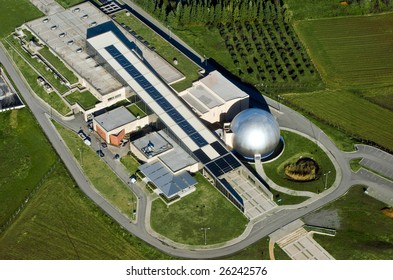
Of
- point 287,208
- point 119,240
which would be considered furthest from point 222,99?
point 119,240

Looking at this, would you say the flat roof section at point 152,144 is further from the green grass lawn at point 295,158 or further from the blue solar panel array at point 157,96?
the green grass lawn at point 295,158

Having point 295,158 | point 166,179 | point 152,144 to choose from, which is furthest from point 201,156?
point 295,158

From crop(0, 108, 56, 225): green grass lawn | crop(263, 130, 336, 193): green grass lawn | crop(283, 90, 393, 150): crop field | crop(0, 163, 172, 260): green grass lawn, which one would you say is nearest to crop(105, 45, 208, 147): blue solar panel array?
crop(263, 130, 336, 193): green grass lawn

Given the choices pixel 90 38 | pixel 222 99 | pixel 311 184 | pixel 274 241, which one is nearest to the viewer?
pixel 274 241

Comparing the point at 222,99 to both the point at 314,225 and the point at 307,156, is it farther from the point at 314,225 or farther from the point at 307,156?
the point at 314,225

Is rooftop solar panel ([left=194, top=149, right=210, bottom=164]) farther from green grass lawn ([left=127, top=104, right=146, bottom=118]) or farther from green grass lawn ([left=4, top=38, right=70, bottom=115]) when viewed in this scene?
green grass lawn ([left=4, top=38, right=70, bottom=115])

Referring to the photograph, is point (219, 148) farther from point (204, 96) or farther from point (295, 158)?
point (204, 96)

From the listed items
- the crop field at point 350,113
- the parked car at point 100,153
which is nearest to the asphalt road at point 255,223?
the parked car at point 100,153
